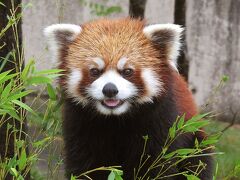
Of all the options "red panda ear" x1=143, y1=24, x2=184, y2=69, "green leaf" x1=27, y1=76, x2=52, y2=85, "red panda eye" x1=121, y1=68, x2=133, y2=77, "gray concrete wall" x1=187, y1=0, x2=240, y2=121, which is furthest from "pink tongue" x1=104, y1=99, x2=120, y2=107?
"gray concrete wall" x1=187, y1=0, x2=240, y2=121

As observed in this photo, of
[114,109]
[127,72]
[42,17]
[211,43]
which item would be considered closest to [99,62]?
[127,72]

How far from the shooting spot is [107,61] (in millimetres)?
3539

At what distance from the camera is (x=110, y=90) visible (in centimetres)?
340

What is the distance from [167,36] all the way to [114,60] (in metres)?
0.41

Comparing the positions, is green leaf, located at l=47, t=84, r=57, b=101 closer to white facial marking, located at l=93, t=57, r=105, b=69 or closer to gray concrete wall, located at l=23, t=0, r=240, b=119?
white facial marking, located at l=93, t=57, r=105, b=69

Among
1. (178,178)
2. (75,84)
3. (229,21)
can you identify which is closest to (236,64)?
(229,21)

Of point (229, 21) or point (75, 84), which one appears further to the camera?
point (229, 21)

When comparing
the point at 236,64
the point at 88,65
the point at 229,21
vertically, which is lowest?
the point at 236,64

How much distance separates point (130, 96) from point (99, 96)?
0.62 ft

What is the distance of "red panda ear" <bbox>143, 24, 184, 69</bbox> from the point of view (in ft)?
12.1

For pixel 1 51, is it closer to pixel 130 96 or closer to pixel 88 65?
pixel 88 65

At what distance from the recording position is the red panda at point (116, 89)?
3564mm

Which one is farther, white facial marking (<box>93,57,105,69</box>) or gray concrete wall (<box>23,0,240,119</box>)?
gray concrete wall (<box>23,0,240,119</box>)

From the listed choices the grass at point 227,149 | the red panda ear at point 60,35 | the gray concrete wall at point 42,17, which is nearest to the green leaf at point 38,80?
the red panda ear at point 60,35
